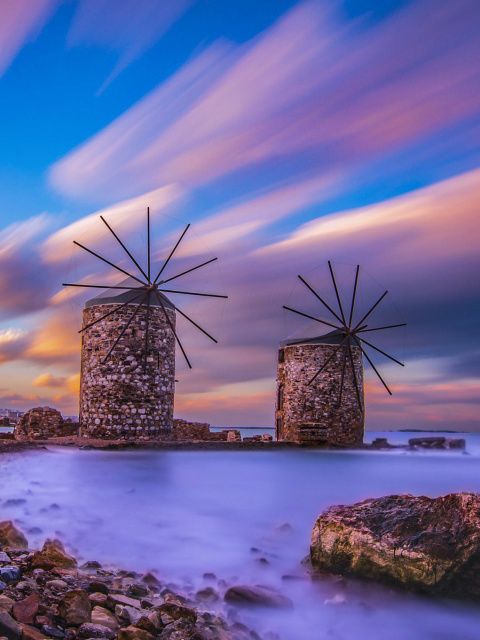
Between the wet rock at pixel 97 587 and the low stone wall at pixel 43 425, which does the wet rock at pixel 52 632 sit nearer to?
the wet rock at pixel 97 587

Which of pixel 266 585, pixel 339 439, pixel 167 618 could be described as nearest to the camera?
pixel 167 618

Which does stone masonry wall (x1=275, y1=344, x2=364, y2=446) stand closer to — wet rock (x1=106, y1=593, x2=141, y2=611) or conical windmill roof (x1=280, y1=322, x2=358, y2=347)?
conical windmill roof (x1=280, y1=322, x2=358, y2=347)

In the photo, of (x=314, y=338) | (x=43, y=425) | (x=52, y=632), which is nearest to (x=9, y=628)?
(x=52, y=632)

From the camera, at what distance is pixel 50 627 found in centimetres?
315

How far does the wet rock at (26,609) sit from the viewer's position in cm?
316

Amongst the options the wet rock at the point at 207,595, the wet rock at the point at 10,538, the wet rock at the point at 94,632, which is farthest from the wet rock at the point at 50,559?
the wet rock at the point at 94,632

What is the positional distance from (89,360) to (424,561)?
1384cm

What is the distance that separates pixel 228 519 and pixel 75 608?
4.36 meters

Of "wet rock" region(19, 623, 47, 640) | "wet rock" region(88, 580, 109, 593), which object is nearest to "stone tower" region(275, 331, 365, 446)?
"wet rock" region(88, 580, 109, 593)

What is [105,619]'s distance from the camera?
3.39m

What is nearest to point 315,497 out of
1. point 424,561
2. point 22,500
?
point 22,500

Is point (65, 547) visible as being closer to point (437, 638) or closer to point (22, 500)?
point (22, 500)

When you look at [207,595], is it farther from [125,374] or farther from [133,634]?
[125,374]

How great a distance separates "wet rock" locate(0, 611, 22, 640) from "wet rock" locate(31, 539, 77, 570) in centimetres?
135
